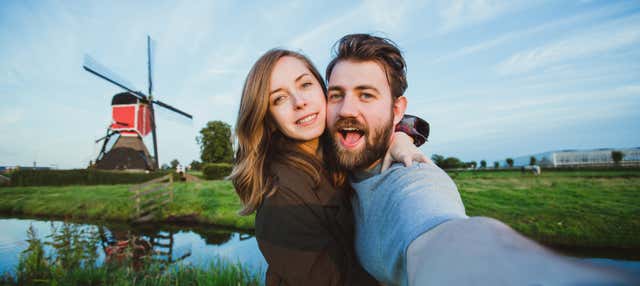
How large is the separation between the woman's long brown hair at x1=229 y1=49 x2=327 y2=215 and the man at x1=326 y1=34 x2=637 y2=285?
1.03 ft

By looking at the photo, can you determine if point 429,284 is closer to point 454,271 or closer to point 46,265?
point 454,271

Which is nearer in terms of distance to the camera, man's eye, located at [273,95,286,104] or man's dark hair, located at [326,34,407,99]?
man's dark hair, located at [326,34,407,99]

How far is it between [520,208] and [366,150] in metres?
11.2

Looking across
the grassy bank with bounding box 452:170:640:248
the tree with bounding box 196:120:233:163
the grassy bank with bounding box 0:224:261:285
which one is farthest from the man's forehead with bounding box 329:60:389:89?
the tree with bounding box 196:120:233:163

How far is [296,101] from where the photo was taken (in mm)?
2225

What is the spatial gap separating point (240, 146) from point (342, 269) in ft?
4.75

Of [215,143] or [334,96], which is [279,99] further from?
[215,143]

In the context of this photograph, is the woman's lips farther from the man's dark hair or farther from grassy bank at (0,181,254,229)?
grassy bank at (0,181,254,229)

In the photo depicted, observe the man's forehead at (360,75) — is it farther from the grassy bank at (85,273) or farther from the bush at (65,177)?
the bush at (65,177)

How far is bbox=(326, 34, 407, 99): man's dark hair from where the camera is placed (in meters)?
2.04

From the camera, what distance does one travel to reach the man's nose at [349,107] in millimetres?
1971

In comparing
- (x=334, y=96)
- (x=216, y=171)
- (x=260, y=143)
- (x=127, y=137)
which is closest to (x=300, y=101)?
(x=334, y=96)

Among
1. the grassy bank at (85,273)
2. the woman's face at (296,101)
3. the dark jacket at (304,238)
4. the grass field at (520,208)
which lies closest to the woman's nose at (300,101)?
the woman's face at (296,101)

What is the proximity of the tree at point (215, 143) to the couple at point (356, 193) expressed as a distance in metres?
44.8
